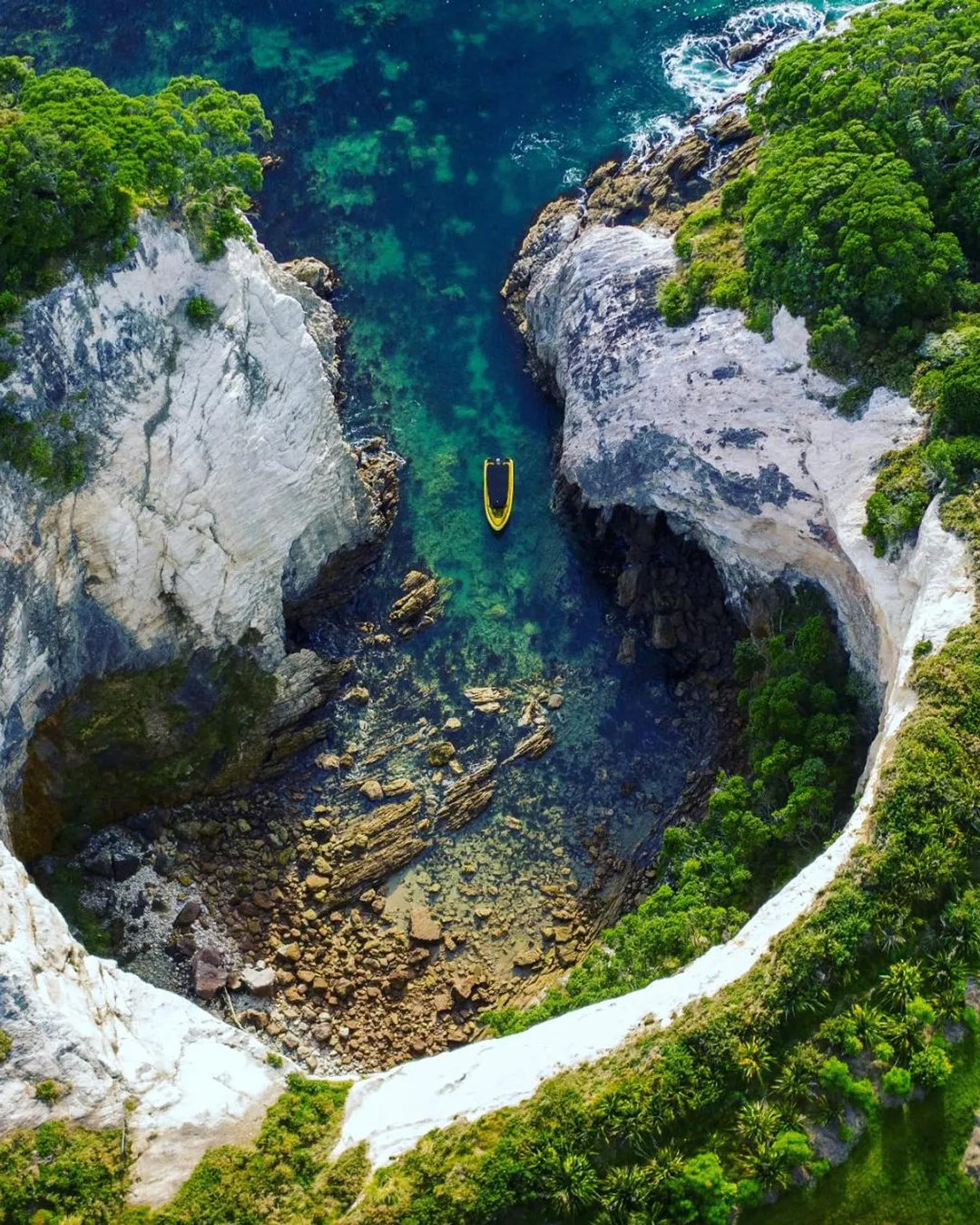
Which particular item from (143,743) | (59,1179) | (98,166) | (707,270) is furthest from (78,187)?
(59,1179)

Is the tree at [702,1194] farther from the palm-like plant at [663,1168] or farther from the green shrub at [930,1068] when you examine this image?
the green shrub at [930,1068]

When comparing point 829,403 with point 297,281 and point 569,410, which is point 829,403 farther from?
point 297,281

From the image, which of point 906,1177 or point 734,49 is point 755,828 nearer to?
point 906,1177

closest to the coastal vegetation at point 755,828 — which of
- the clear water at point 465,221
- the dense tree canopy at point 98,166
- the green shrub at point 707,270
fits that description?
the clear water at point 465,221

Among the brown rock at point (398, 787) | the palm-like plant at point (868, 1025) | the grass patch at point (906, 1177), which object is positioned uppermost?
the brown rock at point (398, 787)

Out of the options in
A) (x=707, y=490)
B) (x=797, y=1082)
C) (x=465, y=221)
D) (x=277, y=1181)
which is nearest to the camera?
(x=797, y=1082)

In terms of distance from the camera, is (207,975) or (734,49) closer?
(207,975)

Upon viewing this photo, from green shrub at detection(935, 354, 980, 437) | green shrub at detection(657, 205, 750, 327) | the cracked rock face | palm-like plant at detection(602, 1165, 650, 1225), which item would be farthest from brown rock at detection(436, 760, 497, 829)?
green shrub at detection(935, 354, 980, 437)
